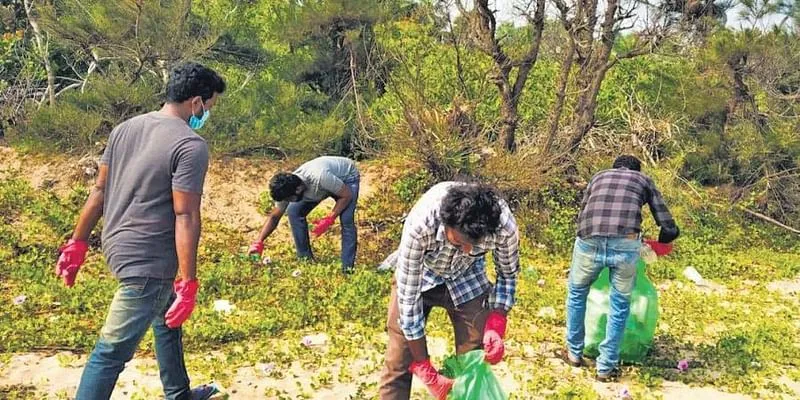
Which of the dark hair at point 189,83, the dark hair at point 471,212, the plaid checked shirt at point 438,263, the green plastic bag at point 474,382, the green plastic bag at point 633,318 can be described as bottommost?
the green plastic bag at point 633,318

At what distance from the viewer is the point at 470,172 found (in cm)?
799

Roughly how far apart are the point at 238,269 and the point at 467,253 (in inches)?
141

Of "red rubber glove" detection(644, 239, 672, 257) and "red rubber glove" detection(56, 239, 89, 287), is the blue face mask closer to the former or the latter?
"red rubber glove" detection(56, 239, 89, 287)

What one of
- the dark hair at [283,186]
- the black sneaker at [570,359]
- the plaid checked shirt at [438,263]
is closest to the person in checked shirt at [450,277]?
the plaid checked shirt at [438,263]

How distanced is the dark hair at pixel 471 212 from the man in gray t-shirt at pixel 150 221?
1.05m

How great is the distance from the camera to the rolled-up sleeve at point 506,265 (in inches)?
105

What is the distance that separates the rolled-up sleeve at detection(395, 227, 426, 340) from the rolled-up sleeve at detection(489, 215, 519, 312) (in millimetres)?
316

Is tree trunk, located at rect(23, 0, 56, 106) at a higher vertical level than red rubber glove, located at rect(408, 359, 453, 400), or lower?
higher

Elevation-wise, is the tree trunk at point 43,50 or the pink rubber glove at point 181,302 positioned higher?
the tree trunk at point 43,50

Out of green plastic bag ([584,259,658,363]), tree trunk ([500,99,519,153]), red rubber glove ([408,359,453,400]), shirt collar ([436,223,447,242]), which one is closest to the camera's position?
shirt collar ([436,223,447,242])

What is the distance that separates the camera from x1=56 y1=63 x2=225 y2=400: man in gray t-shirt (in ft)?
9.21

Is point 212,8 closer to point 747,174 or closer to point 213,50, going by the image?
point 213,50

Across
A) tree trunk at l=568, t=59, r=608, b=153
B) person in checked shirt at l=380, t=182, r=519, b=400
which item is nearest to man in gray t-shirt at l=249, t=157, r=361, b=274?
person in checked shirt at l=380, t=182, r=519, b=400

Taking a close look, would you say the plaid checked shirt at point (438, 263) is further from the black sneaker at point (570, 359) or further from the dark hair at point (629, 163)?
the dark hair at point (629, 163)
